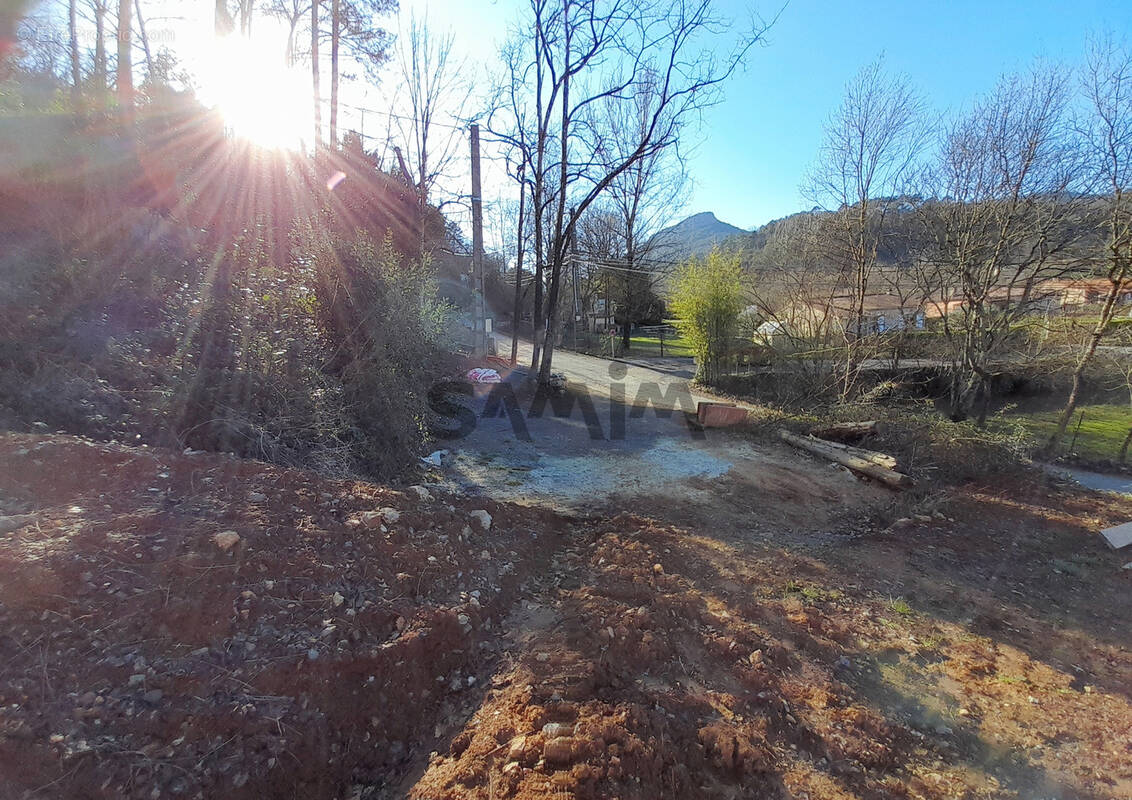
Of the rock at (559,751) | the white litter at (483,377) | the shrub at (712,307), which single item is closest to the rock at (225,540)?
the rock at (559,751)

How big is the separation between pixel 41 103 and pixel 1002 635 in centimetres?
1016

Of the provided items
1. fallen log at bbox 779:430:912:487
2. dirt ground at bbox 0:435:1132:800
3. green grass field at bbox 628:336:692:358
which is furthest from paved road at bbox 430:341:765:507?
green grass field at bbox 628:336:692:358

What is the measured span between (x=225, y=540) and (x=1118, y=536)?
25.0 ft

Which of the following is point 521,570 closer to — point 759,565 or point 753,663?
point 753,663

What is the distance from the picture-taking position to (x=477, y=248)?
545 inches

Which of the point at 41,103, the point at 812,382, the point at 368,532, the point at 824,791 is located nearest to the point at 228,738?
the point at 368,532

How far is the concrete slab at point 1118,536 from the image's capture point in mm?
4594

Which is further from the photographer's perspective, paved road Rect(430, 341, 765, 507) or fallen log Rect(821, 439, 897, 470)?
fallen log Rect(821, 439, 897, 470)

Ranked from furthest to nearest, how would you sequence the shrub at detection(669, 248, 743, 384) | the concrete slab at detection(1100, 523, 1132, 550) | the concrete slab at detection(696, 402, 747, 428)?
the shrub at detection(669, 248, 743, 384) < the concrete slab at detection(696, 402, 747, 428) < the concrete slab at detection(1100, 523, 1132, 550)

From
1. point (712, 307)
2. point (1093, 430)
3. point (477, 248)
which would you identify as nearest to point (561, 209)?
point (477, 248)

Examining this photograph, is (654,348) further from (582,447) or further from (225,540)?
(225,540)

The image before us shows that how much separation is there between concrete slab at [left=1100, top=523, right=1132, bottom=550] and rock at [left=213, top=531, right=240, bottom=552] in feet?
24.6

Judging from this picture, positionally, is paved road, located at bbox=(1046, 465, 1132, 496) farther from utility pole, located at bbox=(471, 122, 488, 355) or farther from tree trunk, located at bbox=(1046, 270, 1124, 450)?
utility pole, located at bbox=(471, 122, 488, 355)

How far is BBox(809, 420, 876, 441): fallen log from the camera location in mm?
7762
